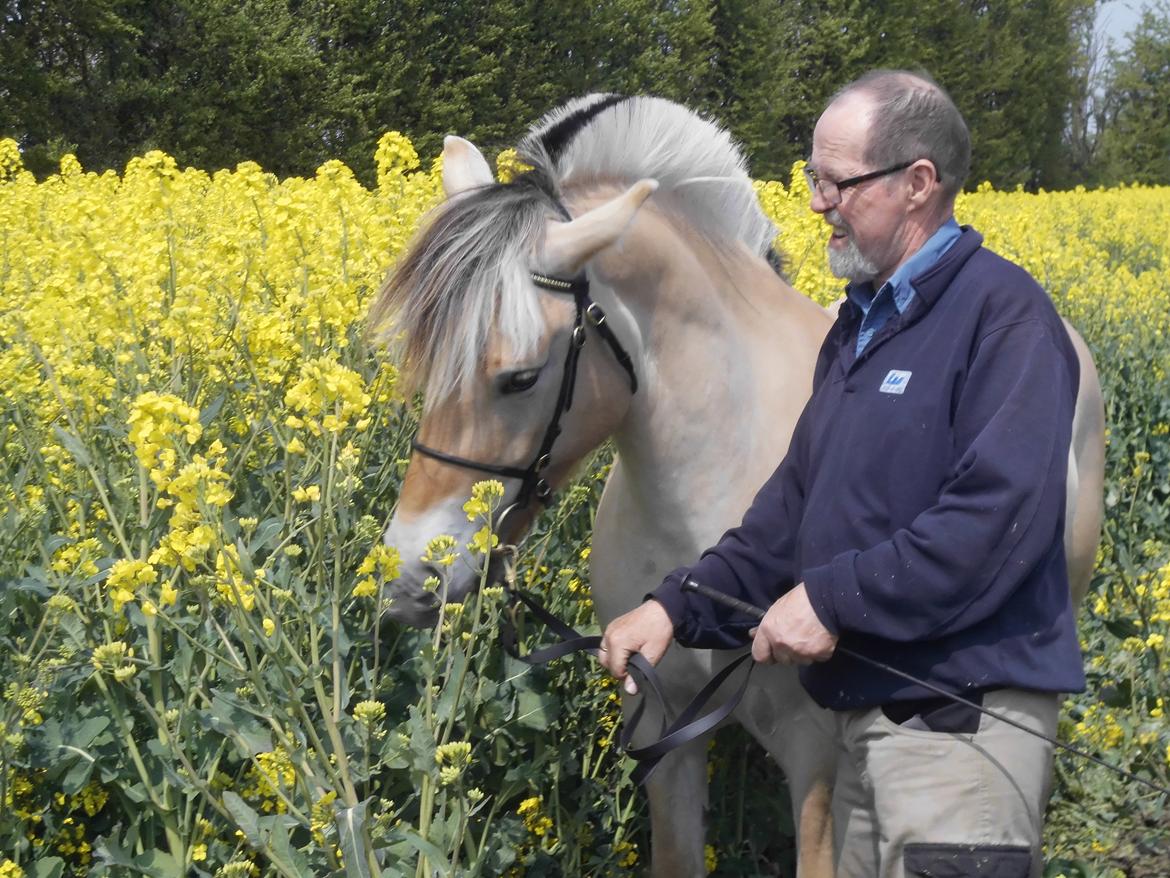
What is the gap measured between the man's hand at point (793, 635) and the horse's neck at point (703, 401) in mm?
637

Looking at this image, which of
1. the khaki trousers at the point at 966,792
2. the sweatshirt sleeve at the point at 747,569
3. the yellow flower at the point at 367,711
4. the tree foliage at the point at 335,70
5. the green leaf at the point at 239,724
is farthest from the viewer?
the tree foliage at the point at 335,70

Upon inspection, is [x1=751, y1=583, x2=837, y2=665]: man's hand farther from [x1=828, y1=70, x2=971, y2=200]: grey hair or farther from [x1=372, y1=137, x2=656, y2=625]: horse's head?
[x1=828, y1=70, x2=971, y2=200]: grey hair

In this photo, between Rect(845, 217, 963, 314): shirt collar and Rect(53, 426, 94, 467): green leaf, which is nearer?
Rect(845, 217, 963, 314): shirt collar

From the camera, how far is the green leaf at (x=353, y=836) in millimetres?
2088

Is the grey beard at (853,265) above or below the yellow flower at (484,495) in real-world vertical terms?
above

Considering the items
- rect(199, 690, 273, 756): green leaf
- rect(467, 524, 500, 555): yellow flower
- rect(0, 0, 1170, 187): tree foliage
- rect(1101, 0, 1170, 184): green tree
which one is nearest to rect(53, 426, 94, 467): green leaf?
rect(199, 690, 273, 756): green leaf

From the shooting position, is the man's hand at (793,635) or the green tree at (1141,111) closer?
the man's hand at (793,635)

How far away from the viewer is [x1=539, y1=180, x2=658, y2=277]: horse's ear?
2.52 metres

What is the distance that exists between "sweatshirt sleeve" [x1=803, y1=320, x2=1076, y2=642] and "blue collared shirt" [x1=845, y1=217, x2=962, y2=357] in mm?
218

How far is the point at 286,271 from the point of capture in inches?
161

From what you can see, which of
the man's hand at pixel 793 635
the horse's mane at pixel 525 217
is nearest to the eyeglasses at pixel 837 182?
the horse's mane at pixel 525 217

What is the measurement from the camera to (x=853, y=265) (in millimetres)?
2424

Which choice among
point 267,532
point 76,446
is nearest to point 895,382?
point 267,532

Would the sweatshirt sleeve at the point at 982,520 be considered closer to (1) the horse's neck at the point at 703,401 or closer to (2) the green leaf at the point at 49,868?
(1) the horse's neck at the point at 703,401
